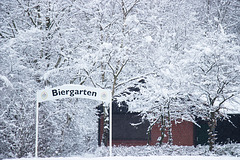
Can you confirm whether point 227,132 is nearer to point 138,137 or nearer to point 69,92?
point 138,137

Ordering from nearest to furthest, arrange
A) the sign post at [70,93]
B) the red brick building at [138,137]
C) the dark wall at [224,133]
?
1. the sign post at [70,93]
2. the dark wall at [224,133]
3. the red brick building at [138,137]

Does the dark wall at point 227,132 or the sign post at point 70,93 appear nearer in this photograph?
the sign post at point 70,93

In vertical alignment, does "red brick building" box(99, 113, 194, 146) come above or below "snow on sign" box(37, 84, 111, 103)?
below

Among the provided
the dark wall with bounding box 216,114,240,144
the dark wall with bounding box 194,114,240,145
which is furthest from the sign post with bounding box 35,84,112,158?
the dark wall with bounding box 216,114,240,144

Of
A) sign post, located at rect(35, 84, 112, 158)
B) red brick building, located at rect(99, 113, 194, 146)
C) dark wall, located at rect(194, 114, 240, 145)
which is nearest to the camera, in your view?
sign post, located at rect(35, 84, 112, 158)

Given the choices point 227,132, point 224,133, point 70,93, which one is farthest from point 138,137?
point 70,93

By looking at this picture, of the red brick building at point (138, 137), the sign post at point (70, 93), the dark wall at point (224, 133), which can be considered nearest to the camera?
the sign post at point (70, 93)

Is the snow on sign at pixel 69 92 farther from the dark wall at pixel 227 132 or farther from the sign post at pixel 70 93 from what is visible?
the dark wall at pixel 227 132

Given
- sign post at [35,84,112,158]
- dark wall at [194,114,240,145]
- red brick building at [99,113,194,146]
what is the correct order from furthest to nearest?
red brick building at [99,113,194,146]
dark wall at [194,114,240,145]
sign post at [35,84,112,158]

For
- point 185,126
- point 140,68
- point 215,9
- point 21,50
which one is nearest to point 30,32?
point 21,50

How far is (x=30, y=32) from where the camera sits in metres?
12.5

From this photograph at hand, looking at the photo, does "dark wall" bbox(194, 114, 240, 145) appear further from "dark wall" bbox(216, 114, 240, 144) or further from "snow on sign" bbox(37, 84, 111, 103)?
"snow on sign" bbox(37, 84, 111, 103)

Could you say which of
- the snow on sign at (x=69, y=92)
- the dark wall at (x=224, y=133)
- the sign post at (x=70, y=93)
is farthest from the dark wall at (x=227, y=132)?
the snow on sign at (x=69, y=92)

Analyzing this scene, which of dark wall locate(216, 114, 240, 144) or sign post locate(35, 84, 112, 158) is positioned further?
dark wall locate(216, 114, 240, 144)
